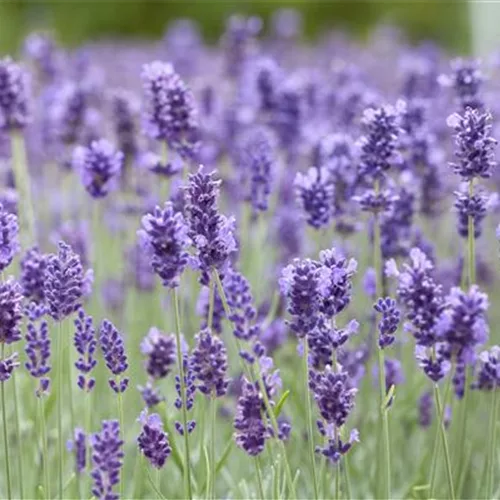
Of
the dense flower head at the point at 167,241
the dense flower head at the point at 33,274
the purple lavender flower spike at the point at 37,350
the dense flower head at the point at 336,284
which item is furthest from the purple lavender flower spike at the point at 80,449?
the dense flower head at the point at 336,284

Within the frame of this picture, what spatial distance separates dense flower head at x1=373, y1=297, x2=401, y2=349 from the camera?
90.1 inches

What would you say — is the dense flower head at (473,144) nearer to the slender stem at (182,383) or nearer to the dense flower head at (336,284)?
the dense flower head at (336,284)

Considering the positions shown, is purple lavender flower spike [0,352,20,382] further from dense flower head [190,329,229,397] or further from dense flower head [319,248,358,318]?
dense flower head [319,248,358,318]

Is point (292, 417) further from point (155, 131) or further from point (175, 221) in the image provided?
point (175, 221)

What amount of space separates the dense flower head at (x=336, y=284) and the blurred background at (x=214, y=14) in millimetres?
14344

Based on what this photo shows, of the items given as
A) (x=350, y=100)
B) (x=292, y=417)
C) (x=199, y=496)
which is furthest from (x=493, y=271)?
(x=199, y=496)

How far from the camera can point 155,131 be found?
315 cm

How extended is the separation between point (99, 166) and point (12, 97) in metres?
0.70

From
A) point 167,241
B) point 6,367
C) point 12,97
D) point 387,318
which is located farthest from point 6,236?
point 12,97

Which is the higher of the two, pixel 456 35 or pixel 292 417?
pixel 456 35

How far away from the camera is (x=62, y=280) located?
232cm

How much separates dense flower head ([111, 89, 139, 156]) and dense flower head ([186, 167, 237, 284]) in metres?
1.96

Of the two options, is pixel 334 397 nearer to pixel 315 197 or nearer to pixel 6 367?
pixel 6 367

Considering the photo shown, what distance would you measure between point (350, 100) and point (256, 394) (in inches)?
84.3
